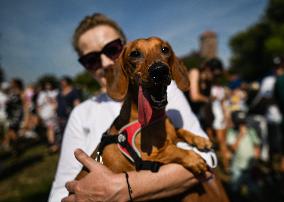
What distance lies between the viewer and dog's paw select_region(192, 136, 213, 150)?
1.93 metres

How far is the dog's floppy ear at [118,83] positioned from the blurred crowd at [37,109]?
4764 mm

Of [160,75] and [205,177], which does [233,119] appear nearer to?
[205,177]

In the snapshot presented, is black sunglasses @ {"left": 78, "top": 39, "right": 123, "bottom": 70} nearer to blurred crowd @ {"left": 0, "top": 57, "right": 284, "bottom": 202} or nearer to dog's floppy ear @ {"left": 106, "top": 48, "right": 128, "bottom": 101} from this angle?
dog's floppy ear @ {"left": 106, "top": 48, "right": 128, "bottom": 101}

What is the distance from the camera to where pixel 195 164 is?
5.60 feet

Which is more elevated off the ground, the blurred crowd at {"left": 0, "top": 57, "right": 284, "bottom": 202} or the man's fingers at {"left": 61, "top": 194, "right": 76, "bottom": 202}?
the man's fingers at {"left": 61, "top": 194, "right": 76, "bottom": 202}

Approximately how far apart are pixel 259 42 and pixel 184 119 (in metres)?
43.2

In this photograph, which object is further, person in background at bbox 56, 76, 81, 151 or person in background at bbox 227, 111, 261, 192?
person in background at bbox 56, 76, 81, 151

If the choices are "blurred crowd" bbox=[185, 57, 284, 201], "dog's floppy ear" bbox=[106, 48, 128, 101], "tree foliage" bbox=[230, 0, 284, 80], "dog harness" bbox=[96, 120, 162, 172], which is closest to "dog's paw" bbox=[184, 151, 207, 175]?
"dog harness" bbox=[96, 120, 162, 172]

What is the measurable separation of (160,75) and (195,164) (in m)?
0.56

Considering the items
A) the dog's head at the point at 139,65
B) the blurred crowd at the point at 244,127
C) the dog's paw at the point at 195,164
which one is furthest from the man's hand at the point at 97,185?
the blurred crowd at the point at 244,127

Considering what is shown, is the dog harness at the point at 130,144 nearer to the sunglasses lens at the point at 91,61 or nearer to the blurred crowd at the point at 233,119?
the sunglasses lens at the point at 91,61

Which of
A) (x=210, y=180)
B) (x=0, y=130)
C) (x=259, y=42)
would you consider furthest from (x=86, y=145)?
(x=259, y=42)

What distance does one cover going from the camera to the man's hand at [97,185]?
1.63 metres

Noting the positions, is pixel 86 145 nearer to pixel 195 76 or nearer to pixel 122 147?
pixel 122 147
